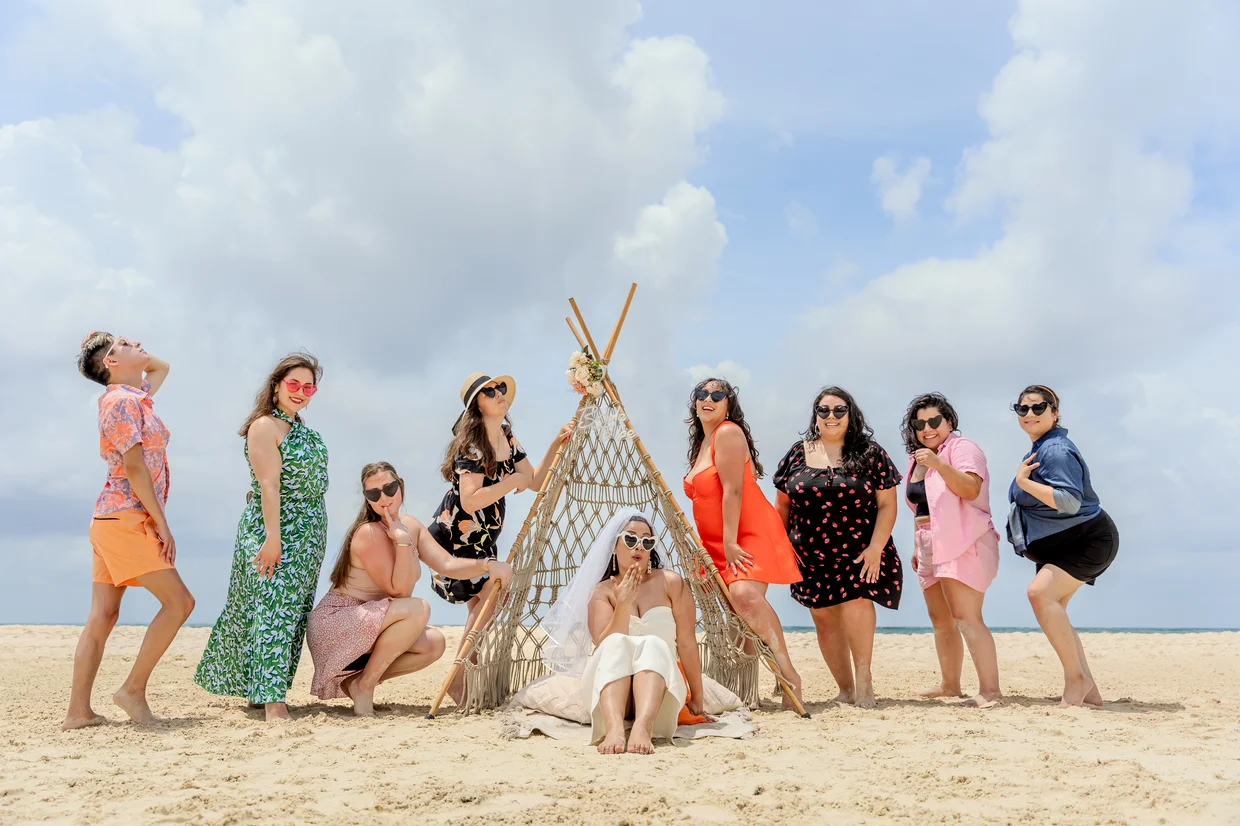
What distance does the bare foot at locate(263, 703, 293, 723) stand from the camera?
171 inches

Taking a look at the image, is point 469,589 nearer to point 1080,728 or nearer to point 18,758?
point 18,758

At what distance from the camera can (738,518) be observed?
183 inches

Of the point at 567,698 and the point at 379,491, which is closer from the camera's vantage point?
the point at 567,698

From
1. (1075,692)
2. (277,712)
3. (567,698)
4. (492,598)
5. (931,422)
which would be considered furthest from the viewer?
(931,422)

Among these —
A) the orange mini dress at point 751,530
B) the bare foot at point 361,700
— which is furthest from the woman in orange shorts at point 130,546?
the orange mini dress at point 751,530

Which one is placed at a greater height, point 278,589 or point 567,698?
point 278,589

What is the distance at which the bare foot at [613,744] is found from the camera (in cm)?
351

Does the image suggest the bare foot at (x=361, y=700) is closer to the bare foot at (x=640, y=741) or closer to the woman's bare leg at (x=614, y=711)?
the woman's bare leg at (x=614, y=711)

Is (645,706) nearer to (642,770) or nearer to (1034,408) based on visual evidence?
(642,770)

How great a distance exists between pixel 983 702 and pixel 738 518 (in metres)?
1.62

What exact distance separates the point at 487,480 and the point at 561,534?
0.52 metres

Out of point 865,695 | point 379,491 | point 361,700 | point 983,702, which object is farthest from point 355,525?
point 983,702

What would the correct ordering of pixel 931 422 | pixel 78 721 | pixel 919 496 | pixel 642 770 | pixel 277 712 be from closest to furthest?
pixel 642 770
pixel 78 721
pixel 277 712
pixel 931 422
pixel 919 496

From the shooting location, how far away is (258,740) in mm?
3908
